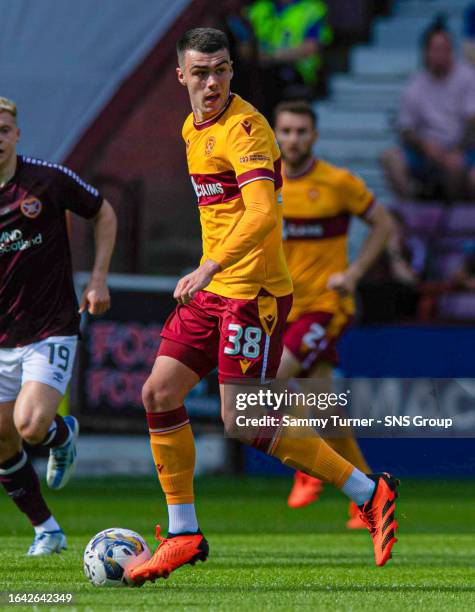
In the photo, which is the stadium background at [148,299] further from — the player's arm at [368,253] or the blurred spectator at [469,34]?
the blurred spectator at [469,34]

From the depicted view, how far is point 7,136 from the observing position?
6.95 meters

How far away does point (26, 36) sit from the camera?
12.1 meters

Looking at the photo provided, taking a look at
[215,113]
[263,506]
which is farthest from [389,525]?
[263,506]

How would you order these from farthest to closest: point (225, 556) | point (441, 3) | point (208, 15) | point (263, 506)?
point (441, 3) → point (208, 15) → point (263, 506) → point (225, 556)

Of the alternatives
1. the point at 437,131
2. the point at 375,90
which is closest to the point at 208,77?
the point at 437,131

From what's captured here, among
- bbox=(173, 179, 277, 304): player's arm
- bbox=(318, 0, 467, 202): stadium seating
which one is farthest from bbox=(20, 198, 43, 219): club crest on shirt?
bbox=(318, 0, 467, 202): stadium seating

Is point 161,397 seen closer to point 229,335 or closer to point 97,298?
point 229,335

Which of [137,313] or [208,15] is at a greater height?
[208,15]

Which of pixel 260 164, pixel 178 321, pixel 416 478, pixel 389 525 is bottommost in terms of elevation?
pixel 416 478

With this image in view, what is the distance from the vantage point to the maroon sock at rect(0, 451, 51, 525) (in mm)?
7070

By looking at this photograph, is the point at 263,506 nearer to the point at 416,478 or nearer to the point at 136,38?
the point at 416,478

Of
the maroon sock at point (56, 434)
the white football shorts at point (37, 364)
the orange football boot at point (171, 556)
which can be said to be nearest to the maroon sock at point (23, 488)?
the maroon sock at point (56, 434)

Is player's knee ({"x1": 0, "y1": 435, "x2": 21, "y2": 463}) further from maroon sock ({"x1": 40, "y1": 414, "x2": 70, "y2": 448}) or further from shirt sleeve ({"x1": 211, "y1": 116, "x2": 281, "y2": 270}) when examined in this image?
shirt sleeve ({"x1": 211, "y1": 116, "x2": 281, "y2": 270})

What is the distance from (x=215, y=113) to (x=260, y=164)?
0.38 meters
